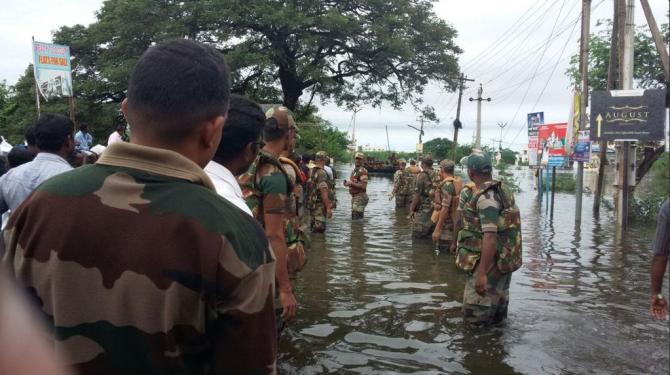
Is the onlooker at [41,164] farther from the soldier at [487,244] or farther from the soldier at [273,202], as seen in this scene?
the soldier at [487,244]

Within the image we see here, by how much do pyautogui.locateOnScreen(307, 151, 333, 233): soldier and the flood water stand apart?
46cm

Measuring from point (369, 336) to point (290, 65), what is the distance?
19873 mm

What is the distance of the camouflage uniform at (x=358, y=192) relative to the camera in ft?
46.2

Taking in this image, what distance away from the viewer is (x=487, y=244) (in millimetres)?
5145

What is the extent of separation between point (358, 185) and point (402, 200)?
4429 mm

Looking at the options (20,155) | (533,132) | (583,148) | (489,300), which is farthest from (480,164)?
(533,132)

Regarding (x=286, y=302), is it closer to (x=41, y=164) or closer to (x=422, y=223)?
(x=41, y=164)

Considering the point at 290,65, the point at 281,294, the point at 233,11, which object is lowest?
the point at 281,294

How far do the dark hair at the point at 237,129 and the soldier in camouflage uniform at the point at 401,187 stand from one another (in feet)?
48.2

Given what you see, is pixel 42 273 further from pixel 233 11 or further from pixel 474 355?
pixel 233 11

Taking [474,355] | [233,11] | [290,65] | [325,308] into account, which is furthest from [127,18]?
[474,355]

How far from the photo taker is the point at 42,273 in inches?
50.3

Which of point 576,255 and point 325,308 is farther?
point 576,255

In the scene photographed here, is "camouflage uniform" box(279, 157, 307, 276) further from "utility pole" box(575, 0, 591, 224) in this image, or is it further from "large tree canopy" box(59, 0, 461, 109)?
"large tree canopy" box(59, 0, 461, 109)
